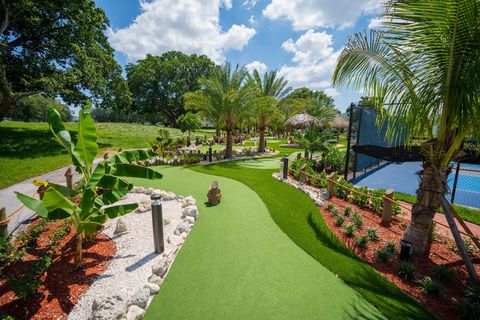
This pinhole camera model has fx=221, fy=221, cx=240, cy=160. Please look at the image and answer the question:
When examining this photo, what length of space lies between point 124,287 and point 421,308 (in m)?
4.72

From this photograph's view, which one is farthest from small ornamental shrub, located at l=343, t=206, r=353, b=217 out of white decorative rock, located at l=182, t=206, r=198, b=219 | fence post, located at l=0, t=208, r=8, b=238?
fence post, located at l=0, t=208, r=8, b=238

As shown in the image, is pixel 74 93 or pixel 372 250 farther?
pixel 74 93

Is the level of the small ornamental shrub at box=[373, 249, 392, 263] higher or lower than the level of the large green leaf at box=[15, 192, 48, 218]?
lower

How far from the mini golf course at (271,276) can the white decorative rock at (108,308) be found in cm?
40

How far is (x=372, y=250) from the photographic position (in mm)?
A: 4863

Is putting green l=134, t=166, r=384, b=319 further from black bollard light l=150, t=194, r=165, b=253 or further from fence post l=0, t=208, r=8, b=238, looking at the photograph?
fence post l=0, t=208, r=8, b=238

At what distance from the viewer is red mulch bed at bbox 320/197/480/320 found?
11.6 ft

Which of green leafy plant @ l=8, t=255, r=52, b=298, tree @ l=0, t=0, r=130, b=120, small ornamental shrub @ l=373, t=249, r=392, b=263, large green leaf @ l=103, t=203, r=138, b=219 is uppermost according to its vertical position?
tree @ l=0, t=0, r=130, b=120

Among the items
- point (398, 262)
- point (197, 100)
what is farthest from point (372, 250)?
point (197, 100)

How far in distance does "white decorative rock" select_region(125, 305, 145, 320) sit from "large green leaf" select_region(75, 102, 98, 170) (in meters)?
2.66

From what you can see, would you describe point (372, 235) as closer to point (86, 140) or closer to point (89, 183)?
point (89, 183)

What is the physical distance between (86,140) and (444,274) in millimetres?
7054

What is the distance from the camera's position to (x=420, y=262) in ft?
14.5

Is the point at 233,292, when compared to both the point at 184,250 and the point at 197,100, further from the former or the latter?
the point at 197,100
